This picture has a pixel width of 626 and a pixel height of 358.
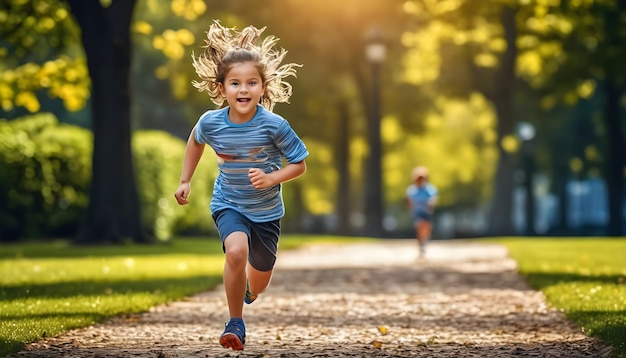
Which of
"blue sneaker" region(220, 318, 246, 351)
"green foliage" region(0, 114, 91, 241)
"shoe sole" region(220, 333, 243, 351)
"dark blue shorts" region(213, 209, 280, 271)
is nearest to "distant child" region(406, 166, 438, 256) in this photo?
"green foliage" region(0, 114, 91, 241)

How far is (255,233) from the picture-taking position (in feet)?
25.5

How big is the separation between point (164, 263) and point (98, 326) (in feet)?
28.9

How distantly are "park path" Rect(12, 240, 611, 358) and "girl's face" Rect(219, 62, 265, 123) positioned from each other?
1.51 meters

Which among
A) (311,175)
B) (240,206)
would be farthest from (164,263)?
(311,175)

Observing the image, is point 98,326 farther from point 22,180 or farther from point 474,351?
point 22,180

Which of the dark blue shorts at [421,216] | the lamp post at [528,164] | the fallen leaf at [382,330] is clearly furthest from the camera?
the lamp post at [528,164]

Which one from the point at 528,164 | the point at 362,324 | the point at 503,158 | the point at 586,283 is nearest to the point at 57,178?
the point at 586,283

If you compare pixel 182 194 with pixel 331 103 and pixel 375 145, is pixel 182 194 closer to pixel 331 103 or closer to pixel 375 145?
pixel 375 145

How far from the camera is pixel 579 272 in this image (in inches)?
620

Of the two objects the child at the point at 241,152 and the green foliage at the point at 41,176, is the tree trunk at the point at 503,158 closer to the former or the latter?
the green foliage at the point at 41,176

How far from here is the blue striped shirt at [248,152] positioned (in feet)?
24.8

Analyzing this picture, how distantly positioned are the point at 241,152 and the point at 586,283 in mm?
6948

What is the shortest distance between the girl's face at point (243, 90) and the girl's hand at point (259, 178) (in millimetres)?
458

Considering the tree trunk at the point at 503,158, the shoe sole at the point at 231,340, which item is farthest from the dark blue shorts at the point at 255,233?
the tree trunk at the point at 503,158
